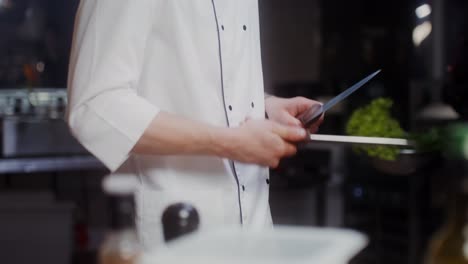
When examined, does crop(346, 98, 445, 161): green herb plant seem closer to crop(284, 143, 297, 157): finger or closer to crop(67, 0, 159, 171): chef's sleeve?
crop(284, 143, 297, 157): finger

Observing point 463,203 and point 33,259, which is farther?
point 33,259

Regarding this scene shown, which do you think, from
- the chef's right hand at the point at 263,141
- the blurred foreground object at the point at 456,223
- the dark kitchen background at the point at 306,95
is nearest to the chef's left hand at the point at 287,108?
the chef's right hand at the point at 263,141

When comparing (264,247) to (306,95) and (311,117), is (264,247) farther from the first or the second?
(306,95)

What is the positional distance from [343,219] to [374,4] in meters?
0.84

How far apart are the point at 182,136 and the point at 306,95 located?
232 cm

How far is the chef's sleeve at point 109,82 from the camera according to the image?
2.39 ft

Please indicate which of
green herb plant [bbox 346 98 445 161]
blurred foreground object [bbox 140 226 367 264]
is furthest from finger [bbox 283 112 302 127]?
blurred foreground object [bbox 140 226 367 264]

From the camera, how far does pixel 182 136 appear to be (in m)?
0.74

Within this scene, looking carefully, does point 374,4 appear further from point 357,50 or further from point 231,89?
point 231,89

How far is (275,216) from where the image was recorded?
3.21m

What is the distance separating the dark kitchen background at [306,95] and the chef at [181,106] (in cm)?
127

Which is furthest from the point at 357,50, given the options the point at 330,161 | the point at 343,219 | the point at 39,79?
the point at 39,79

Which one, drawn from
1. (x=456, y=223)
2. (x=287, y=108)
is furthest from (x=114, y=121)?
(x=456, y=223)

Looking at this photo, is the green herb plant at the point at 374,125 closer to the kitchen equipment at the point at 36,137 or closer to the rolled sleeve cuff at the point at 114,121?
the rolled sleeve cuff at the point at 114,121
